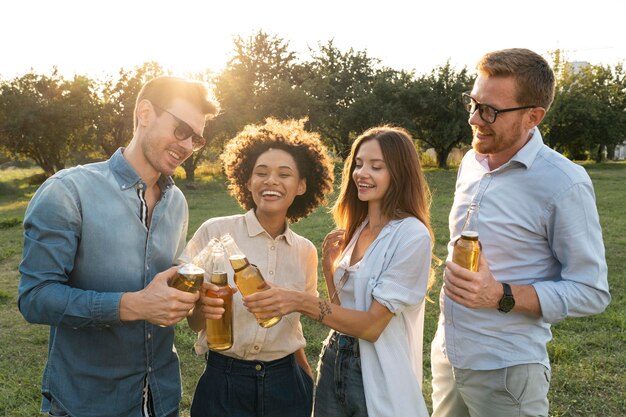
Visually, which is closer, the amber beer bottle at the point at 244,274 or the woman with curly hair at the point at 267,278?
the amber beer bottle at the point at 244,274

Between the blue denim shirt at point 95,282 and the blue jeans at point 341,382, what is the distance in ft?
2.82

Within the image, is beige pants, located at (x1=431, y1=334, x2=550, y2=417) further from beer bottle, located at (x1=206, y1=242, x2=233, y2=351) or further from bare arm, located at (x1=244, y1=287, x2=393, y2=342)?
beer bottle, located at (x1=206, y1=242, x2=233, y2=351)

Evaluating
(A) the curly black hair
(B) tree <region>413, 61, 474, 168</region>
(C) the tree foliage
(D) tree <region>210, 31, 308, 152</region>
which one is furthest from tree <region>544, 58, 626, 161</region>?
(A) the curly black hair

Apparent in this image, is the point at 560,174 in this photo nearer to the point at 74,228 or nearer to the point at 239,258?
the point at 239,258

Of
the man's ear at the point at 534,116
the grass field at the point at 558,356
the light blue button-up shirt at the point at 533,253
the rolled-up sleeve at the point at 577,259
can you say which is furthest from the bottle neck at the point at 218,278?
the grass field at the point at 558,356

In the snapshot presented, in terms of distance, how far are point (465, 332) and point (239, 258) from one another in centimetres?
140

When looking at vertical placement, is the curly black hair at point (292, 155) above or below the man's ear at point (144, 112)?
below

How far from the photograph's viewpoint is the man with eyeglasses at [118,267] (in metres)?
2.36

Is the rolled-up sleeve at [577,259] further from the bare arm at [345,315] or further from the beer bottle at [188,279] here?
the beer bottle at [188,279]

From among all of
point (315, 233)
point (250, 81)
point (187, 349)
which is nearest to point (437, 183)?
point (315, 233)

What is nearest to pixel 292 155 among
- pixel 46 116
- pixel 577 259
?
pixel 577 259

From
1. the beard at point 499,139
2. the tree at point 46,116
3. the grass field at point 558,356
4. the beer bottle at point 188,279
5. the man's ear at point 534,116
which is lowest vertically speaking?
the grass field at point 558,356

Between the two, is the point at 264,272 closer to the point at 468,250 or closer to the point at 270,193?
the point at 270,193

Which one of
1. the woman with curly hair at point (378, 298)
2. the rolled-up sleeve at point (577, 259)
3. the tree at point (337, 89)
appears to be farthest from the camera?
the tree at point (337, 89)
